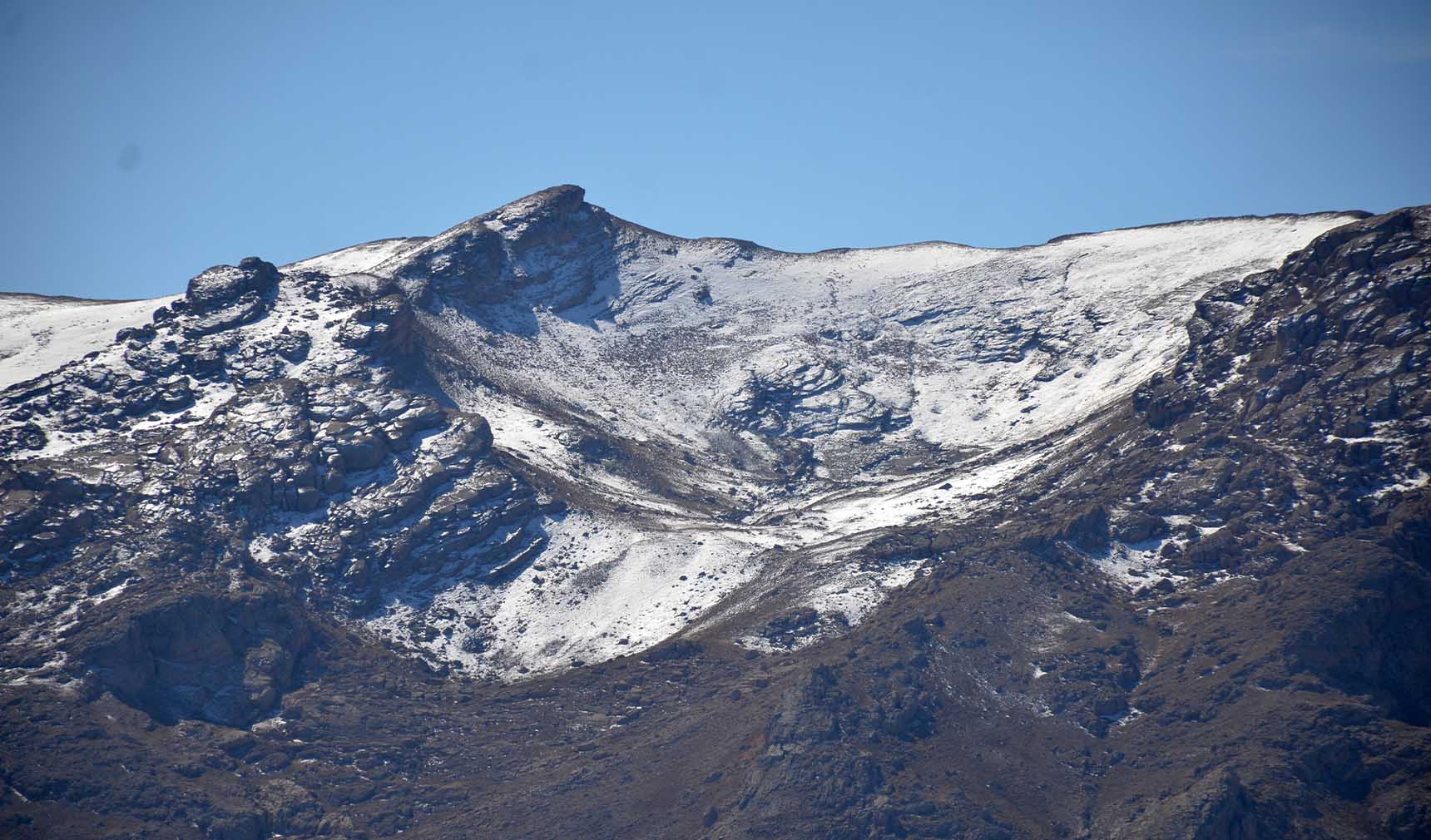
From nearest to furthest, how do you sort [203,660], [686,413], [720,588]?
1. [203,660]
2. [720,588]
3. [686,413]

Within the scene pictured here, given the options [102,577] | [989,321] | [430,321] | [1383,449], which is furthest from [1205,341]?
[102,577]

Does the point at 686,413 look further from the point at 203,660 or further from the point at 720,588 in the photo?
the point at 203,660

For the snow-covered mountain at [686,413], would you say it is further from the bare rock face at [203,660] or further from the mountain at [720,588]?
the bare rock face at [203,660]

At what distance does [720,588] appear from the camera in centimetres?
14238

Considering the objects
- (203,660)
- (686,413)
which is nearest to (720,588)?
(203,660)

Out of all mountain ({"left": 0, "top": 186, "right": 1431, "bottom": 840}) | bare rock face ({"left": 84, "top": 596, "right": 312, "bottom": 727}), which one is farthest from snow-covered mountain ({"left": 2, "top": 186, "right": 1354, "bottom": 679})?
bare rock face ({"left": 84, "top": 596, "right": 312, "bottom": 727})

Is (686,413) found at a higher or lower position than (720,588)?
higher

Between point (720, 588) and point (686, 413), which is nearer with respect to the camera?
point (720, 588)

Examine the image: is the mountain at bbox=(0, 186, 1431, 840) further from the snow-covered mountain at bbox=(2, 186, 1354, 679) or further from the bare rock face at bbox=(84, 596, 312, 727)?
the snow-covered mountain at bbox=(2, 186, 1354, 679)

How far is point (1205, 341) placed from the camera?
154 meters

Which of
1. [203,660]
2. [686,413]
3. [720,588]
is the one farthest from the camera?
[686,413]

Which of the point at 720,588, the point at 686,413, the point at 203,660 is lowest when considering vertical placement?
the point at 720,588

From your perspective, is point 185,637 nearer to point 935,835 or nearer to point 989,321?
point 935,835

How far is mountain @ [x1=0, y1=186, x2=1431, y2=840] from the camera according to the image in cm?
11606
